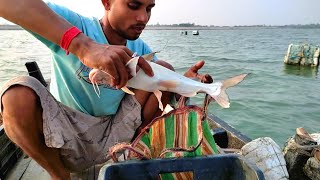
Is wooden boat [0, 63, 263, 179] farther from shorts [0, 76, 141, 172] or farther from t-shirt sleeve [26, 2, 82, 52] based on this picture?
t-shirt sleeve [26, 2, 82, 52]

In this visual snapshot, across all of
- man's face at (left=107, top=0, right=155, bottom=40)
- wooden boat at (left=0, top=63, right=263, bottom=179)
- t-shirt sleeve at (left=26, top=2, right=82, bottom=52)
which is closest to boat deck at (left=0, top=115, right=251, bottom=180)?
wooden boat at (left=0, top=63, right=263, bottom=179)

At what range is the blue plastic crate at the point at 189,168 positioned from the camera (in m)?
1.72

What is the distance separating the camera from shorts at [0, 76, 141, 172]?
238 centimetres

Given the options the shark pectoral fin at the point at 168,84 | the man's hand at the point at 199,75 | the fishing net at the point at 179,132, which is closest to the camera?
the fishing net at the point at 179,132

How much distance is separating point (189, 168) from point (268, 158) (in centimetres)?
96

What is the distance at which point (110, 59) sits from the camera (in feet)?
5.37

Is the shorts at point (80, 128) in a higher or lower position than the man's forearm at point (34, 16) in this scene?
lower

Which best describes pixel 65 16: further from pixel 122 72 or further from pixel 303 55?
pixel 303 55

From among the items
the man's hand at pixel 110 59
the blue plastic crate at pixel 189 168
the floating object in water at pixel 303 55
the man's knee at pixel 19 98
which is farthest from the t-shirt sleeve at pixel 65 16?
the floating object in water at pixel 303 55

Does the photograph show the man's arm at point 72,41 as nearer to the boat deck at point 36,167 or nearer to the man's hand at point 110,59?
the man's hand at point 110,59

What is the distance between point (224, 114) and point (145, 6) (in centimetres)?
649

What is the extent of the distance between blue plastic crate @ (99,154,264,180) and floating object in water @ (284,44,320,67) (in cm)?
1882

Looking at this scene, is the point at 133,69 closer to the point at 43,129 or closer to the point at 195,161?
the point at 195,161

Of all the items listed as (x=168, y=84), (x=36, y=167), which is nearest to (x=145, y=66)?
(x=168, y=84)
